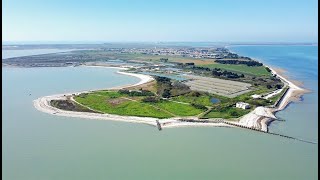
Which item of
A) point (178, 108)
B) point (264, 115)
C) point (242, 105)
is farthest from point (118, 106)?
point (264, 115)

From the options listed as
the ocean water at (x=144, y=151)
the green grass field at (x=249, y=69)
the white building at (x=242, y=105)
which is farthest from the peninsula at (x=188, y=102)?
the green grass field at (x=249, y=69)

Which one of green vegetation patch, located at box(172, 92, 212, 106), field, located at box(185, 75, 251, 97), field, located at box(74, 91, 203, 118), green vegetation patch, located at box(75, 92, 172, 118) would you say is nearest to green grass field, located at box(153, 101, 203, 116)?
field, located at box(74, 91, 203, 118)

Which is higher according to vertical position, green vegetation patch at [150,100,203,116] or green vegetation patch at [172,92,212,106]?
green vegetation patch at [150,100,203,116]

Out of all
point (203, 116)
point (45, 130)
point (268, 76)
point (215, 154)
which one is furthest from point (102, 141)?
point (268, 76)

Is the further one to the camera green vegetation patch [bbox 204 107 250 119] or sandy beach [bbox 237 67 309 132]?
green vegetation patch [bbox 204 107 250 119]

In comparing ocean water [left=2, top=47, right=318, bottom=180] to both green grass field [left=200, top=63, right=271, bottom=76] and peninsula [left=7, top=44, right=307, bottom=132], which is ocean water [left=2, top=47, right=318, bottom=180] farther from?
green grass field [left=200, top=63, right=271, bottom=76]

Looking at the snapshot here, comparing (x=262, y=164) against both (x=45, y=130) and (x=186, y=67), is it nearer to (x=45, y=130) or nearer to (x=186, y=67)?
(x=45, y=130)

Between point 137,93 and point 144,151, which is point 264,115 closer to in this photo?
point 144,151

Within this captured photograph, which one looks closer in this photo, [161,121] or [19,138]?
A: [19,138]
